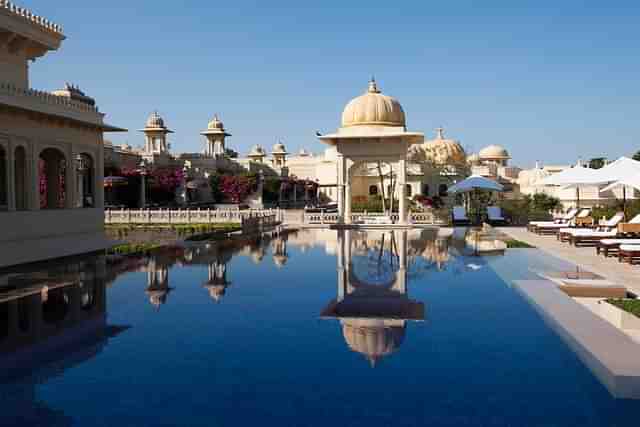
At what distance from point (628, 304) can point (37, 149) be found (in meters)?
15.8

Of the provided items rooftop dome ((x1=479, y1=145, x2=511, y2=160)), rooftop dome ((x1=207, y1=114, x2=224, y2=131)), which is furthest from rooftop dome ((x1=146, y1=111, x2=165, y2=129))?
rooftop dome ((x1=479, y1=145, x2=511, y2=160))

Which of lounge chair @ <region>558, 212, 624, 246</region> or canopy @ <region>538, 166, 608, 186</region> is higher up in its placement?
canopy @ <region>538, 166, 608, 186</region>

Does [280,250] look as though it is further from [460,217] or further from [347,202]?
[460,217]

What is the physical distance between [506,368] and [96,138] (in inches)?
723

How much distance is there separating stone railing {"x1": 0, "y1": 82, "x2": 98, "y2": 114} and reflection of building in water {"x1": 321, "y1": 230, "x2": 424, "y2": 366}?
31.9 feet

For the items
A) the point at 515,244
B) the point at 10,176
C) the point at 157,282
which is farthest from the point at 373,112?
the point at 157,282

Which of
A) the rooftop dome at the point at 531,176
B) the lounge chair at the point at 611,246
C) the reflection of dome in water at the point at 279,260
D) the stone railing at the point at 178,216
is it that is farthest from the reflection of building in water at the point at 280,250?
the rooftop dome at the point at 531,176

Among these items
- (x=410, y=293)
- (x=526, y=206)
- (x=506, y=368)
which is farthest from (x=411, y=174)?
(x=506, y=368)

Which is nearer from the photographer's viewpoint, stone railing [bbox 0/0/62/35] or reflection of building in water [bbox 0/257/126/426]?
reflection of building in water [bbox 0/257/126/426]

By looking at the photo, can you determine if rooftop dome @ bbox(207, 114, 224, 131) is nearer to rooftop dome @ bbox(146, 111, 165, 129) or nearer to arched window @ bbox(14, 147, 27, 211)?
rooftop dome @ bbox(146, 111, 165, 129)

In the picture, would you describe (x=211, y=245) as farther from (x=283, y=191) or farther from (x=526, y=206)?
(x=283, y=191)

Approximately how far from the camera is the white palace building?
1636 cm

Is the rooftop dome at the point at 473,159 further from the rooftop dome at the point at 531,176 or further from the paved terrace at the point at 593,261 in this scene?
the paved terrace at the point at 593,261

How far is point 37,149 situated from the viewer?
17.7 m
